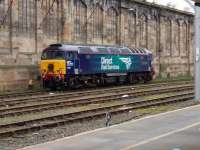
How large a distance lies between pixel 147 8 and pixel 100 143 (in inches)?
1875

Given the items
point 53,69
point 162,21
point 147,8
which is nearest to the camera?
point 53,69

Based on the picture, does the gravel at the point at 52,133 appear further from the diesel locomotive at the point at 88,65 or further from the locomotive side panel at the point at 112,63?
the locomotive side panel at the point at 112,63

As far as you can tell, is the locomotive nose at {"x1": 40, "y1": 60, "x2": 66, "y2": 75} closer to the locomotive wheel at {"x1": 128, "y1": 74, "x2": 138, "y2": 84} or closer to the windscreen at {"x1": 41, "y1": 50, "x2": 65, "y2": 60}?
the windscreen at {"x1": 41, "y1": 50, "x2": 65, "y2": 60}

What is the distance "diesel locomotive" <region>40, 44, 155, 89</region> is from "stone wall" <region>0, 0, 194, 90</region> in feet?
8.73

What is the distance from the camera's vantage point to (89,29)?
47.0 meters

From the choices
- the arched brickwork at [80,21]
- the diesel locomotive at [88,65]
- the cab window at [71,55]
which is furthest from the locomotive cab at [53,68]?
the arched brickwork at [80,21]

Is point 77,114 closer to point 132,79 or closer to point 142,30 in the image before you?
point 132,79

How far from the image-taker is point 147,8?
58.6 m

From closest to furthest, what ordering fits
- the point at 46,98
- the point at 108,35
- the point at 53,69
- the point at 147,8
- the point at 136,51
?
the point at 46,98 → the point at 53,69 → the point at 136,51 → the point at 108,35 → the point at 147,8

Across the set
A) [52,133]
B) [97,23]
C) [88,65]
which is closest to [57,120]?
[52,133]

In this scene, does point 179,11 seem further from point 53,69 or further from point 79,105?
point 79,105

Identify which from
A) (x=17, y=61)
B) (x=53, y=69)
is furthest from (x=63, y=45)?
(x=17, y=61)

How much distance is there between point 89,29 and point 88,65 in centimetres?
1019

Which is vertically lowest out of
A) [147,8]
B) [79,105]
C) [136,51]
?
[79,105]
